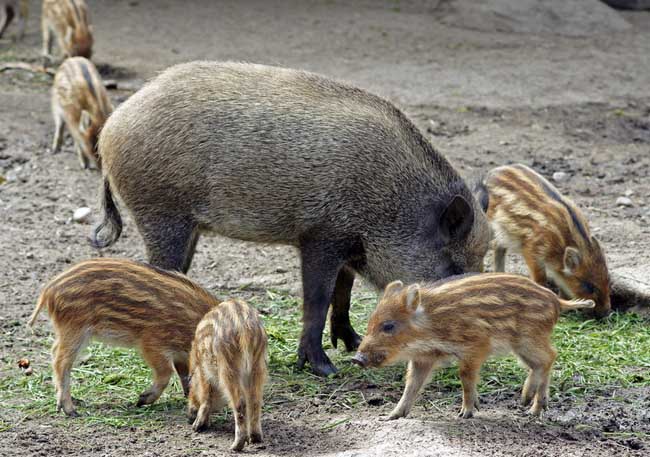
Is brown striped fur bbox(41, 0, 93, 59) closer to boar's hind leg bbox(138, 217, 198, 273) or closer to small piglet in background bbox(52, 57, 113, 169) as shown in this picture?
small piglet in background bbox(52, 57, 113, 169)

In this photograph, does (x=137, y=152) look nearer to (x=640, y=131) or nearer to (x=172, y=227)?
(x=172, y=227)

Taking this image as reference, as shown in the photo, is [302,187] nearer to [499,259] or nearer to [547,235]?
[547,235]

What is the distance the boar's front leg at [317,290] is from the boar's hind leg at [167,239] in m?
0.62

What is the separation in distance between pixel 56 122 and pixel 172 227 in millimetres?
4139

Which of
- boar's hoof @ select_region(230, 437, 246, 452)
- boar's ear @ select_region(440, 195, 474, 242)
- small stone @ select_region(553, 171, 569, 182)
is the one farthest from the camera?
small stone @ select_region(553, 171, 569, 182)

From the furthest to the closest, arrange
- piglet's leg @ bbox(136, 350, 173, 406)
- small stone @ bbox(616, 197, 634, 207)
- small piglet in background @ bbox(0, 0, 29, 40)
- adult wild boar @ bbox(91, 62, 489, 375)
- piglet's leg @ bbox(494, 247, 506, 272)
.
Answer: small piglet in background @ bbox(0, 0, 29, 40) < small stone @ bbox(616, 197, 634, 207) < piglet's leg @ bbox(494, 247, 506, 272) < adult wild boar @ bbox(91, 62, 489, 375) < piglet's leg @ bbox(136, 350, 173, 406)

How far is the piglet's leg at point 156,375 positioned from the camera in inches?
195

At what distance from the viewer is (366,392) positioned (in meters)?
5.29

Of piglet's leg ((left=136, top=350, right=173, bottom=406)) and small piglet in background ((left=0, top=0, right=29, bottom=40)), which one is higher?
piglet's leg ((left=136, top=350, right=173, bottom=406))

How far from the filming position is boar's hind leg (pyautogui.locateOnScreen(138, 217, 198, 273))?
5613mm

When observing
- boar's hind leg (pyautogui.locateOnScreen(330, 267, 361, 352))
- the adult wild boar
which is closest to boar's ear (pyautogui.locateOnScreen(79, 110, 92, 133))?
the adult wild boar

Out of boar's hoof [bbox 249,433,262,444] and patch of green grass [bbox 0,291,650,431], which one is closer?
boar's hoof [bbox 249,433,262,444]

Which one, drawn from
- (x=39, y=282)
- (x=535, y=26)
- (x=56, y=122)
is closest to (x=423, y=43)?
(x=535, y=26)

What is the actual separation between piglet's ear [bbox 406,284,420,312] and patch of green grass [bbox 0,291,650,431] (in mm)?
627
